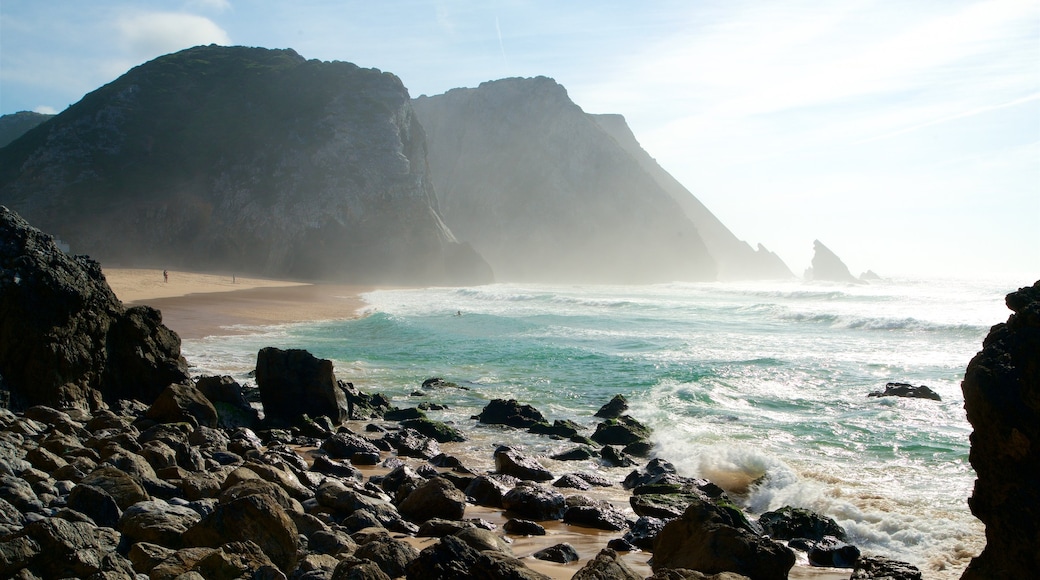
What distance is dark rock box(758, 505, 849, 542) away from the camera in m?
7.30

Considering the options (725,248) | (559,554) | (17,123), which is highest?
(17,123)

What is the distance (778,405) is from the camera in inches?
587

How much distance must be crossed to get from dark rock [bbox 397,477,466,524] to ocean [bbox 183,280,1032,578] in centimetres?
284

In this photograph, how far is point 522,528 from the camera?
7020 millimetres

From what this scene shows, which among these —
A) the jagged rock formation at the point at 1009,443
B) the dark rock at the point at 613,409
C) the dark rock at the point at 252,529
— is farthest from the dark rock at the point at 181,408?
the jagged rock formation at the point at 1009,443

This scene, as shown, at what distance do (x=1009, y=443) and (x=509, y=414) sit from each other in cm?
952

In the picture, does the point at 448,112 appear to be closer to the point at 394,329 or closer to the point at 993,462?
the point at 394,329

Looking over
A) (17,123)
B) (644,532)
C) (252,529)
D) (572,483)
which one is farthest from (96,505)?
(17,123)

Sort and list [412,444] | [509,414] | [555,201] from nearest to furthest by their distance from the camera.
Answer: [412,444]
[509,414]
[555,201]

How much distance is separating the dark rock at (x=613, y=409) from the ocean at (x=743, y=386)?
1.10 feet

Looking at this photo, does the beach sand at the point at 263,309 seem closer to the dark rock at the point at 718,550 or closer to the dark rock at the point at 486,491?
the dark rock at the point at 486,491

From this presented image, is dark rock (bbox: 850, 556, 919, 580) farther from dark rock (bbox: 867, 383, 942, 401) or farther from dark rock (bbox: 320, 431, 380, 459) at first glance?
dark rock (bbox: 867, 383, 942, 401)

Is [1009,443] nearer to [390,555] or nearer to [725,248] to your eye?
[390,555]

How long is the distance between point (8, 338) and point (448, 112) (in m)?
109
